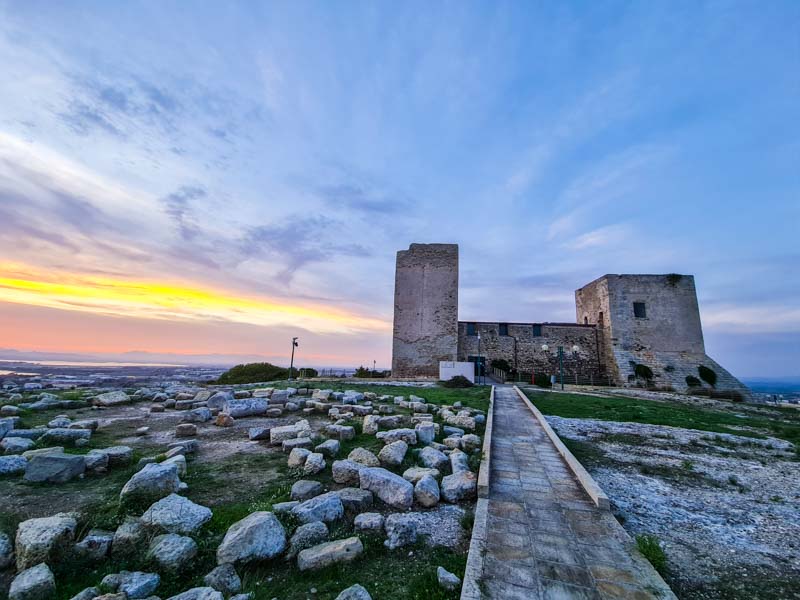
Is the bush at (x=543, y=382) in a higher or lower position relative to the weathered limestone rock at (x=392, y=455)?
higher

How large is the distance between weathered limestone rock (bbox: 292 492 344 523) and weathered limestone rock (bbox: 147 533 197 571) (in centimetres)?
95

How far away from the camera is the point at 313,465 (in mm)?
4914

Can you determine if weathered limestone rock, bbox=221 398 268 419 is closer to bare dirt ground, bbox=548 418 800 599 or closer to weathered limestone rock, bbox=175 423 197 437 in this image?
weathered limestone rock, bbox=175 423 197 437

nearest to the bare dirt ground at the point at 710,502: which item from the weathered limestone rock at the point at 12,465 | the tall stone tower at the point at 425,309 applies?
the weathered limestone rock at the point at 12,465

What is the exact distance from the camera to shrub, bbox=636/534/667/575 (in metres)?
3.04

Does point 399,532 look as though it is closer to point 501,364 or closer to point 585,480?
point 585,480

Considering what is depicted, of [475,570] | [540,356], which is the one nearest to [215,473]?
[475,570]

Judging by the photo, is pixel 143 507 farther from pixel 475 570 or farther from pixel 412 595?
pixel 475 570

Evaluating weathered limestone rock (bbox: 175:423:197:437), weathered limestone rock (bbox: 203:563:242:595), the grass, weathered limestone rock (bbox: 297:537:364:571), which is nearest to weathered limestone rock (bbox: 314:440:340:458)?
weathered limestone rock (bbox: 297:537:364:571)


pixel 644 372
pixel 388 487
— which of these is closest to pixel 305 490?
pixel 388 487

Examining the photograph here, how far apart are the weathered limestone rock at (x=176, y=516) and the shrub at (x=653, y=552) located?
4.29 m

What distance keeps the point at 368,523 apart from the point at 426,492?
998mm

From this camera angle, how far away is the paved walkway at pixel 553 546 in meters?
2.64

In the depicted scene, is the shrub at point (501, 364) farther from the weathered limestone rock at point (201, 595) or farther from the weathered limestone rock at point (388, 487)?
the weathered limestone rock at point (201, 595)
